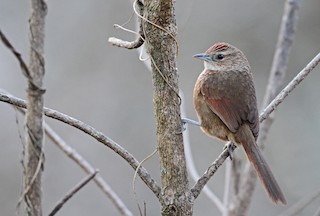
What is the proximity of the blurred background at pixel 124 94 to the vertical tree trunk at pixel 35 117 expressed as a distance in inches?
191

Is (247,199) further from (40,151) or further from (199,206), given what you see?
(199,206)

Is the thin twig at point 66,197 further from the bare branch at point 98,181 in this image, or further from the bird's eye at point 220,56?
the bird's eye at point 220,56

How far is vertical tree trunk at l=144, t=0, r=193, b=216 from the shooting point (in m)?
2.11

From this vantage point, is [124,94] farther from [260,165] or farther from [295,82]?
[295,82]

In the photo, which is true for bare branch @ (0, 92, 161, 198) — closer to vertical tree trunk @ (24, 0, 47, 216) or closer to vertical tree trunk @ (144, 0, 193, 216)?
vertical tree trunk @ (144, 0, 193, 216)

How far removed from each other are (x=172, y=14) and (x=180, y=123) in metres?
0.40

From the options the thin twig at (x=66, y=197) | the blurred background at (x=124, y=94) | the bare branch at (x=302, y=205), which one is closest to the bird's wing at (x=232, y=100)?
the bare branch at (x=302, y=205)

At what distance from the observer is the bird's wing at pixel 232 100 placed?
344 centimetres

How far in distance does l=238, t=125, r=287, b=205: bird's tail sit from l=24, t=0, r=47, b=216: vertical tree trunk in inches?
64.5

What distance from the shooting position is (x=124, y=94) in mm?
7113

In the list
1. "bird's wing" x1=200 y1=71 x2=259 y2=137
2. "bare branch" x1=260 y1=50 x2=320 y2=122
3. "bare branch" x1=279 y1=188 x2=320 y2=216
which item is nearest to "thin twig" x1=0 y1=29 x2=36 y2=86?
"bare branch" x1=260 y1=50 x2=320 y2=122

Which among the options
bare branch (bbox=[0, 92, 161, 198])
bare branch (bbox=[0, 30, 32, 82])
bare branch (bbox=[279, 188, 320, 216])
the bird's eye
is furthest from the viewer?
the bird's eye

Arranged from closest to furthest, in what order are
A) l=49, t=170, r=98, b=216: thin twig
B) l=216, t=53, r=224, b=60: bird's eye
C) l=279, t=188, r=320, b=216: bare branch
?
l=49, t=170, r=98, b=216: thin twig
l=279, t=188, r=320, b=216: bare branch
l=216, t=53, r=224, b=60: bird's eye

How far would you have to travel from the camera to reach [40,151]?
1477mm
